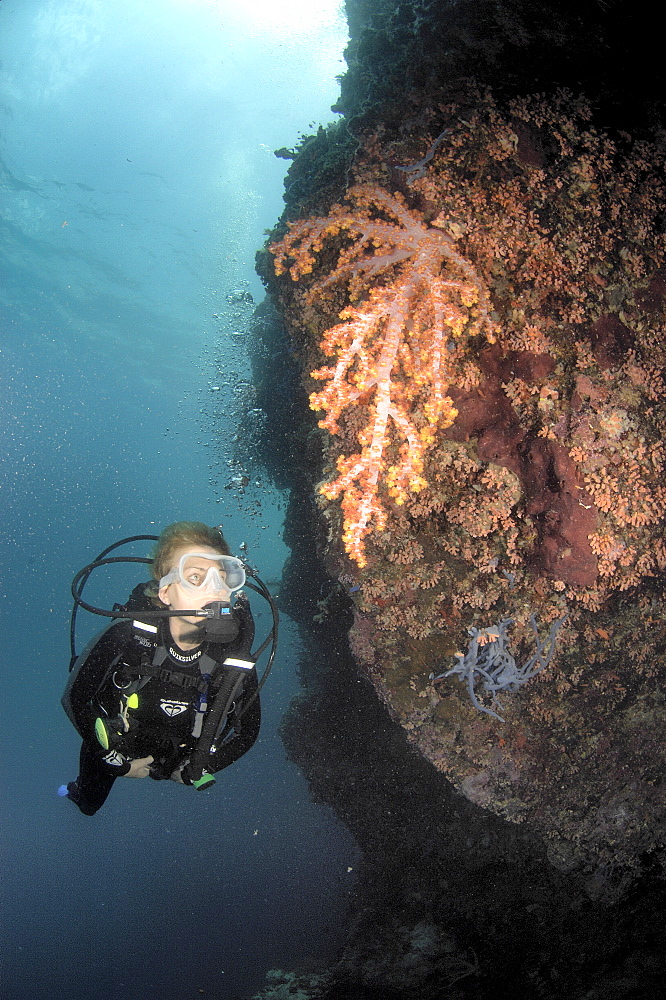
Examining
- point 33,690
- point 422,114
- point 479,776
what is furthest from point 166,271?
point 33,690

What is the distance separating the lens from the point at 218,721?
353 centimetres

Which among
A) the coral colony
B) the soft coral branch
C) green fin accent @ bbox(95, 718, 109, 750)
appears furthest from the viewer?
green fin accent @ bbox(95, 718, 109, 750)

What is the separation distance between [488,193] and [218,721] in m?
4.38

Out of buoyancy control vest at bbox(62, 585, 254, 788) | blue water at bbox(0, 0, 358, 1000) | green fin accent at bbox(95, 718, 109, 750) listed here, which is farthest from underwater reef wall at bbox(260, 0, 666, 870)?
blue water at bbox(0, 0, 358, 1000)

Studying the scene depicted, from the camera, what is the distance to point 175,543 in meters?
3.88

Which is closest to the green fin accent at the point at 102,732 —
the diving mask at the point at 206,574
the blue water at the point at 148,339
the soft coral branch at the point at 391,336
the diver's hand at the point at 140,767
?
the diver's hand at the point at 140,767

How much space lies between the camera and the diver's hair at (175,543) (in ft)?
12.6

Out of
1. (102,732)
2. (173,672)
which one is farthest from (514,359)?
(102,732)

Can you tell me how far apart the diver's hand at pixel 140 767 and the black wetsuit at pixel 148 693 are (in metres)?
0.09

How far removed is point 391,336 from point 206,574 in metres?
2.38

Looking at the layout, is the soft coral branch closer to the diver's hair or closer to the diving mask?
the diving mask

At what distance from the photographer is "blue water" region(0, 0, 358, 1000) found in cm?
1281

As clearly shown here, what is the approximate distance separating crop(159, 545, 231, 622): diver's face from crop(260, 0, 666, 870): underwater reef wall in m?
1.13

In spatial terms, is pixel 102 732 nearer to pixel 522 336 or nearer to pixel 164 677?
pixel 164 677
